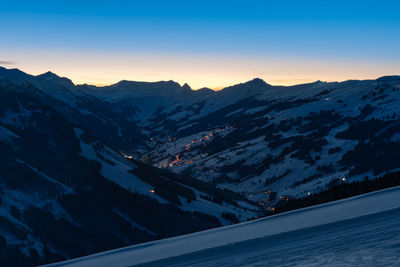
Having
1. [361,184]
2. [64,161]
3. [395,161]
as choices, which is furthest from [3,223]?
[395,161]

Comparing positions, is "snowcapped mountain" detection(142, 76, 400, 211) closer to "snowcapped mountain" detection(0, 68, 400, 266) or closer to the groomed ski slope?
"snowcapped mountain" detection(0, 68, 400, 266)

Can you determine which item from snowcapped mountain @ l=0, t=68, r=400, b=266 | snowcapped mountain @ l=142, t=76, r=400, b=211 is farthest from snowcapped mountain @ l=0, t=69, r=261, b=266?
snowcapped mountain @ l=142, t=76, r=400, b=211

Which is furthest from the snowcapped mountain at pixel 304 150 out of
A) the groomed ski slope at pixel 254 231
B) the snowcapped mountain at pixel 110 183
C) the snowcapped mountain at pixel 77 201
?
the groomed ski slope at pixel 254 231

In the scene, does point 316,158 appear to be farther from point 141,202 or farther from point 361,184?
point 361,184

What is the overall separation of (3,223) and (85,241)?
6346 millimetres

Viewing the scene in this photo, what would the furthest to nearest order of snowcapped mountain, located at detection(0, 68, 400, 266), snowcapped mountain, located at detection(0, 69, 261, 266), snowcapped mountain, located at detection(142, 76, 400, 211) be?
1. snowcapped mountain, located at detection(142, 76, 400, 211)
2. snowcapped mountain, located at detection(0, 68, 400, 266)
3. snowcapped mountain, located at detection(0, 69, 261, 266)

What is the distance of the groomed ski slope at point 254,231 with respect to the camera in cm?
636

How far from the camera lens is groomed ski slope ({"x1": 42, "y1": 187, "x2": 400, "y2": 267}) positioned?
20.9ft

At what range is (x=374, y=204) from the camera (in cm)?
688

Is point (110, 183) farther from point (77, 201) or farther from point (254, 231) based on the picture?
point (254, 231)

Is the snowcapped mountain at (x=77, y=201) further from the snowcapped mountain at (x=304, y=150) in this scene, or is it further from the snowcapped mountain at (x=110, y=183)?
the snowcapped mountain at (x=304, y=150)

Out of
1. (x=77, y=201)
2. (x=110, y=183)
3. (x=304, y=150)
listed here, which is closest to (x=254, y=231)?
(x=77, y=201)

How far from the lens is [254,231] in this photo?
22.8 ft

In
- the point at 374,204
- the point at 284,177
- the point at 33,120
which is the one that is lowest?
the point at 284,177
